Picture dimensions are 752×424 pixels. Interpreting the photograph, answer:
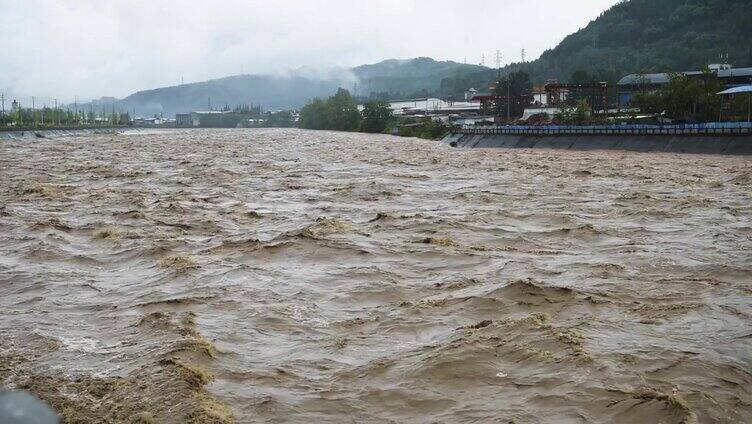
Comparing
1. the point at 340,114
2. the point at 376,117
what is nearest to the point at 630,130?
the point at 376,117

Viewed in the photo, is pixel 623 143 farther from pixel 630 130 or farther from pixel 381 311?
pixel 381 311

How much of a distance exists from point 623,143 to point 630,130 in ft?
6.56

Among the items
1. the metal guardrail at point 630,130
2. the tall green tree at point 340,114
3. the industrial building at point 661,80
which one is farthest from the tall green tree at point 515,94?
the tall green tree at point 340,114

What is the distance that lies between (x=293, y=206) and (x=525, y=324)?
713 inches

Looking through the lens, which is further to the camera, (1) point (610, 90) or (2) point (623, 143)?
(1) point (610, 90)

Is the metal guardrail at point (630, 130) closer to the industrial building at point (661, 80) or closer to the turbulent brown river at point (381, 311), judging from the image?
the industrial building at point (661, 80)

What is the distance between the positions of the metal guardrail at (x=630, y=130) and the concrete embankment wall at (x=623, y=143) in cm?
53

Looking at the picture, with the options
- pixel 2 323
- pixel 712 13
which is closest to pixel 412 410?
pixel 2 323

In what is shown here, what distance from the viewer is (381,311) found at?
13.5 meters

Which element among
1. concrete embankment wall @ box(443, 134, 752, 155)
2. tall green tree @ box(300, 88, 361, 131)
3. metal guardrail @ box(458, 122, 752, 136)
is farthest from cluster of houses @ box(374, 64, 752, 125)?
tall green tree @ box(300, 88, 361, 131)

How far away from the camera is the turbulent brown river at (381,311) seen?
30.8ft

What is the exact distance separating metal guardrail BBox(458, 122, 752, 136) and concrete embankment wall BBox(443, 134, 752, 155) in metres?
0.53

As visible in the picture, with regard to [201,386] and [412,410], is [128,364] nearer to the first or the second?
[201,386]

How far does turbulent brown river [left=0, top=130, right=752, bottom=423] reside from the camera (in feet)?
30.8
